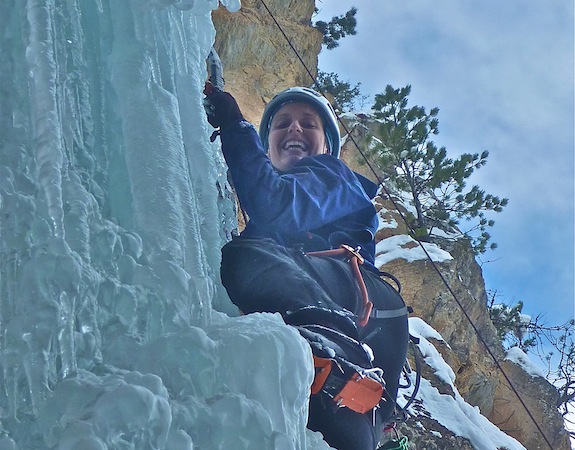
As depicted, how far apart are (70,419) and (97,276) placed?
309 mm

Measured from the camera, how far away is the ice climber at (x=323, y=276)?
65.6 inches

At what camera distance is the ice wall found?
48.7 inches

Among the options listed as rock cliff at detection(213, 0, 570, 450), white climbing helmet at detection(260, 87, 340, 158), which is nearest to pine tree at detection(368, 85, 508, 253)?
rock cliff at detection(213, 0, 570, 450)

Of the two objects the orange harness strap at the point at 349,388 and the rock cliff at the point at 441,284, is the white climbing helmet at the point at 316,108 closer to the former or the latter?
the orange harness strap at the point at 349,388

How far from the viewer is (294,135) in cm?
277

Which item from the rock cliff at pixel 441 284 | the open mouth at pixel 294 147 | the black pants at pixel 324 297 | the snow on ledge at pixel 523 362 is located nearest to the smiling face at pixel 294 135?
the open mouth at pixel 294 147

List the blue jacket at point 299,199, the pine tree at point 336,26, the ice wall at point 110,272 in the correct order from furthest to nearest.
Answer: the pine tree at point 336,26
the blue jacket at point 299,199
the ice wall at point 110,272

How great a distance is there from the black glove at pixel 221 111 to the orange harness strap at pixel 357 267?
49 cm

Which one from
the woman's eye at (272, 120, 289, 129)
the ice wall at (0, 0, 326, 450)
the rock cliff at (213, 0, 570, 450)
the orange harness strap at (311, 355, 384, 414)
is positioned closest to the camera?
the ice wall at (0, 0, 326, 450)

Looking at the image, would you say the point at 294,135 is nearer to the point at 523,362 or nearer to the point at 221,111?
the point at 221,111

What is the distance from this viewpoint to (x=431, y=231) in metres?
7.90

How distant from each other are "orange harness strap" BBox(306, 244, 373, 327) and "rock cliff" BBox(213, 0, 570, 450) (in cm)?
391

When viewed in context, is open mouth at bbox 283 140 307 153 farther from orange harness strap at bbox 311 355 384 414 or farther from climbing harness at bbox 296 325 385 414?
orange harness strap at bbox 311 355 384 414

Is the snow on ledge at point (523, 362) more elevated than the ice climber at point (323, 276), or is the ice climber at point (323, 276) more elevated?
the snow on ledge at point (523, 362)
